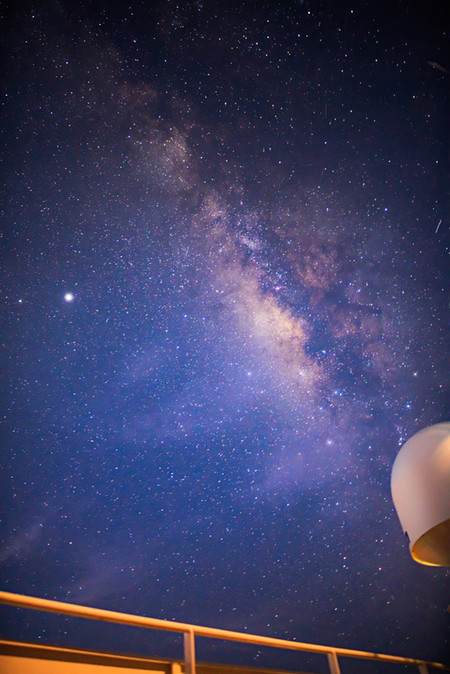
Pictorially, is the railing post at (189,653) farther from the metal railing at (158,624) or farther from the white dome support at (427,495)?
the white dome support at (427,495)

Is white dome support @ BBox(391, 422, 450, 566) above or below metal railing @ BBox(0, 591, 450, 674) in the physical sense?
above

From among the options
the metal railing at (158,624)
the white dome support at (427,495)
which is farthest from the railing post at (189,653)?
the white dome support at (427,495)

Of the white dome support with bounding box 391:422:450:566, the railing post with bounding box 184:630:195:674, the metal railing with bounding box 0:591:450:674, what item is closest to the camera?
the metal railing with bounding box 0:591:450:674

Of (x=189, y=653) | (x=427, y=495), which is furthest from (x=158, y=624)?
(x=427, y=495)

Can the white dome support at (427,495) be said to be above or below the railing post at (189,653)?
above

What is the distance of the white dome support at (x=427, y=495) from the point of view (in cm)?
427

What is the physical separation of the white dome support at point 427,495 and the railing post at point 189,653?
2.90 m

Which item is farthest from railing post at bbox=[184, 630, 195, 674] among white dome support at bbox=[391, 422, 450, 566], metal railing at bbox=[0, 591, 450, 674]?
white dome support at bbox=[391, 422, 450, 566]

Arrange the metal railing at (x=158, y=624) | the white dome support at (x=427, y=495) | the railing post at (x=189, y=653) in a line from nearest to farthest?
the metal railing at (x=158, y=624) < the railing post at (x=189, y=653) < the white dome support at (x=427, y=495)

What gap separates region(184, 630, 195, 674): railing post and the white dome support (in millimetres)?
2899

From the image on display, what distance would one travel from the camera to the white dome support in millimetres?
4273

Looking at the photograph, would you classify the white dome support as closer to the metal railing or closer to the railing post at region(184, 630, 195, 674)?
the metal railing

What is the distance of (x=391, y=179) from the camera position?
7.69 metres

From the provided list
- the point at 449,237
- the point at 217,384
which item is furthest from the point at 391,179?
the point at 217,384
